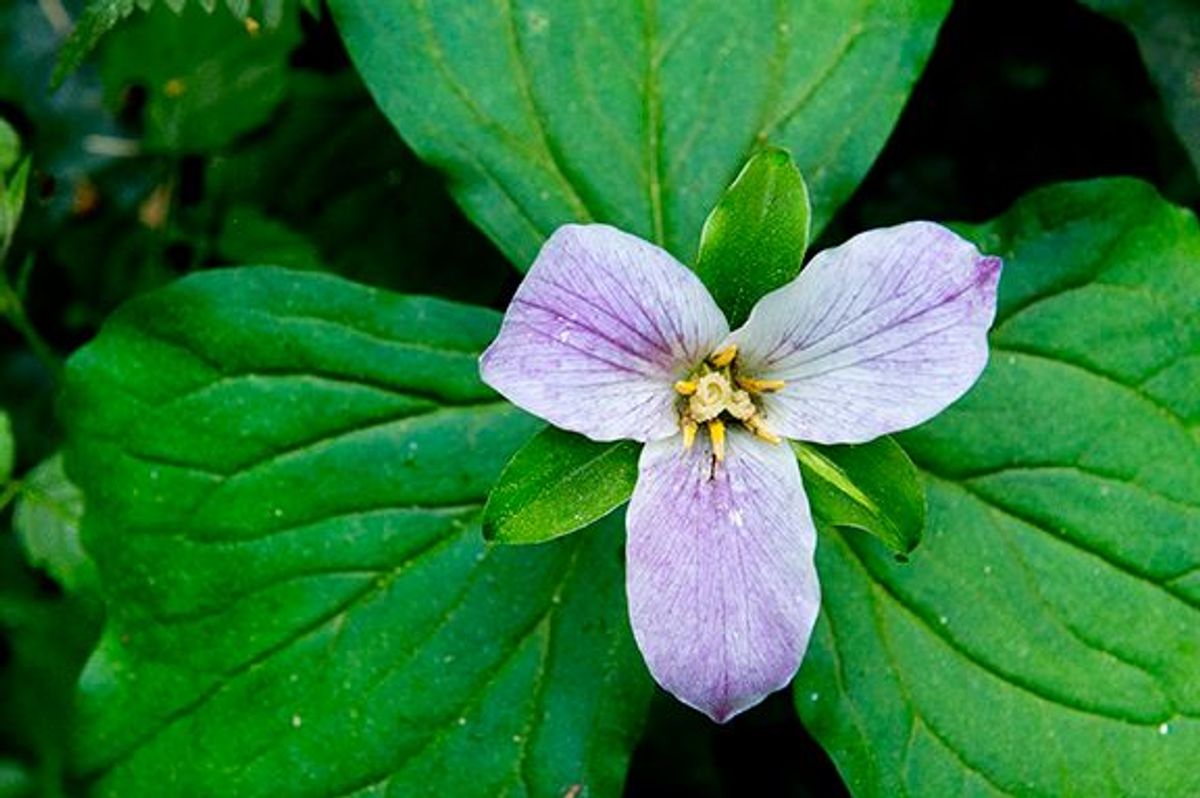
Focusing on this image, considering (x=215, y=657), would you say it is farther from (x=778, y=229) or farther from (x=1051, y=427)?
(x=1051, y=427)

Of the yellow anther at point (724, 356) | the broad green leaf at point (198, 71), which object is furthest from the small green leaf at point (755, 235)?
the broad green leaf at point (198, 71)

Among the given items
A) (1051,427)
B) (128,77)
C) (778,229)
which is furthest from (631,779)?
(128,77)

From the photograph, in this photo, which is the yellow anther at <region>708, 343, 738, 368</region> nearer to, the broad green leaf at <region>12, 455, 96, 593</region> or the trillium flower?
the trillium flower

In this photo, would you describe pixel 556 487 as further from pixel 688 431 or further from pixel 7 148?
pixel 7 148

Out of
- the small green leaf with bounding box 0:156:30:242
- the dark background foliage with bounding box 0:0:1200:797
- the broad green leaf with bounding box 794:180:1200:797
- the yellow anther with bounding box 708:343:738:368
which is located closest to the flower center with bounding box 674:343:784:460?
the yellow anther with bounding box 708:343:738:368

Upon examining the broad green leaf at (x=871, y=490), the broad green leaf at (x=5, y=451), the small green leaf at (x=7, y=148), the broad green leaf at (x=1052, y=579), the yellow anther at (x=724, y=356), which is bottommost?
the broad green leaf at (x=1052, y=579)

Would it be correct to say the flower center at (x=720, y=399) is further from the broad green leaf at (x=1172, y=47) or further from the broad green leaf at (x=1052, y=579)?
the broad green leaf at (x=1172, y=47)
